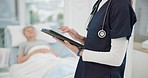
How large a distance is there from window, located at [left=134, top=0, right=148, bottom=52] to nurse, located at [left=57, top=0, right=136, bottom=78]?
65.7 inches

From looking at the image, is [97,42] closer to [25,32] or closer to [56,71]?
[56,71]

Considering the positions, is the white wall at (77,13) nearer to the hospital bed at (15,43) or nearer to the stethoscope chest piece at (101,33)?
the hospital bed at (15,43)

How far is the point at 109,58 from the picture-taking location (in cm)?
94

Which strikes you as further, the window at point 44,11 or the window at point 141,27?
the window at point 44,11

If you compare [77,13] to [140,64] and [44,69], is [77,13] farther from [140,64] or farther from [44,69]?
[44,69]

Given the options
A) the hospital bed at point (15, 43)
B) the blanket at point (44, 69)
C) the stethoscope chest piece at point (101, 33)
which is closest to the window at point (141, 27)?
the hospital bed at point (15, 43)

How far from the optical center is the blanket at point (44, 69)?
1.87 metres

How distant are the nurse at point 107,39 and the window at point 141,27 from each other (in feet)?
5.48

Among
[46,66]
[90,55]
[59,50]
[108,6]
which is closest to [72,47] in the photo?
[90,55]

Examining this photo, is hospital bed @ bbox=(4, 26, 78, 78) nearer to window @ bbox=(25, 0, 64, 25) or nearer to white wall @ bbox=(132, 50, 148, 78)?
window @ bbox=(25, 0, 64, 25)

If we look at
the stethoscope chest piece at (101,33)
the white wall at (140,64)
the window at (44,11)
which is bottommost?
the white wall at (140,64)

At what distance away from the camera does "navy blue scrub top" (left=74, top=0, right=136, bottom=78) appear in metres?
0.91

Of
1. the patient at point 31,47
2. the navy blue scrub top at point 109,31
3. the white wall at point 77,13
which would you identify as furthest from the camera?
the white wall at point 77,13

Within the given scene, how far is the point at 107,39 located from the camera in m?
0.97
